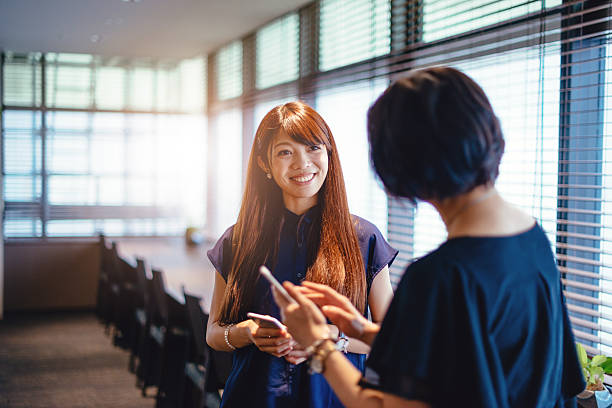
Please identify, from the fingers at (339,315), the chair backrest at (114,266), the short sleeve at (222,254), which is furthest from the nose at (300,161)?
the chair backrest at (114,266)

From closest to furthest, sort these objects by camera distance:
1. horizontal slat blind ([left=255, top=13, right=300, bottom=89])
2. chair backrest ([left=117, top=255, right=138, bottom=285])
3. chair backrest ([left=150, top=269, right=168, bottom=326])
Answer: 1. chair backrest ([left=150, top=269, right=168, bottom=326])
2. horizontal slat blind ([left=255, top=13, right=300, bottom=89])
3. chair backrest ([left=117, top=255, right=138, bottom=285])

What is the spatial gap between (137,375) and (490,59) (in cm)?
342

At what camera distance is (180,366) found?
377 cm

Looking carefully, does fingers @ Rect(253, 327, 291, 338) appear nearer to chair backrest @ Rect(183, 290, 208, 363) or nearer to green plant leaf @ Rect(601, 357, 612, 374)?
green plant leaf @ Rect(601, 357, 612, 374)

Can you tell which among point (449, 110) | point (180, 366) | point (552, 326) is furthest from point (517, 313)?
point (180, 366)

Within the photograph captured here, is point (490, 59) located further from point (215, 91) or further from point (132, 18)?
point (215, 91)

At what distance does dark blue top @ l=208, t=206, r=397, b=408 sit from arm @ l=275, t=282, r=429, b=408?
0.46 m

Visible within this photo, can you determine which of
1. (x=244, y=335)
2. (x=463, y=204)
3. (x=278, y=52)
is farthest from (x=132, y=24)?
(x=463, y=204)

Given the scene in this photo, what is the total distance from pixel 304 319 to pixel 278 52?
13.9 feet

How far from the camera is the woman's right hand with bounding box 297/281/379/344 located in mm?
1095

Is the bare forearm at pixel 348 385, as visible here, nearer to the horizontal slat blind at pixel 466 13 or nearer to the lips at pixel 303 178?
the lips at pixel 303 178

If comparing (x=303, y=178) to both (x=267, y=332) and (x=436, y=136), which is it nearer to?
(x=267, y=332)

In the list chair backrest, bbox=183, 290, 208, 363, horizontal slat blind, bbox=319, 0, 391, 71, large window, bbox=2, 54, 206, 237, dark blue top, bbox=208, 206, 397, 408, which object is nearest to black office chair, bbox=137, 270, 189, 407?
chair backrest, bbox=183, 290, 208, 363

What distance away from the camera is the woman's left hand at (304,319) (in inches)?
41.6
